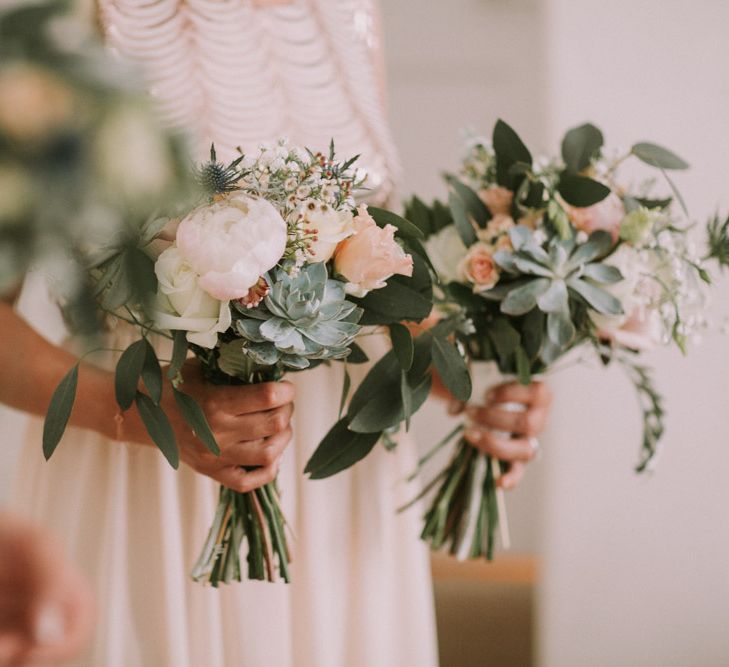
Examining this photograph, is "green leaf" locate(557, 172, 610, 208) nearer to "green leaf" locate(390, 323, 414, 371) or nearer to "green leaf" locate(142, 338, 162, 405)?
"green leaf" locate(390, 323, 414, 371)

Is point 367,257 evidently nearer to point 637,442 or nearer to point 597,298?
point 597,298

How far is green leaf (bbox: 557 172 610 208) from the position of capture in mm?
751

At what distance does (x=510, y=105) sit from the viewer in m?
1.46

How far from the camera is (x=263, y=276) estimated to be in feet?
1.80

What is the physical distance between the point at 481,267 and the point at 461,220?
74mm

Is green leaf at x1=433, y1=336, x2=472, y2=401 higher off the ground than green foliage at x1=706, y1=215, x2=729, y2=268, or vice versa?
green foliage at x1=706, y1=215, x2=729, y2=268

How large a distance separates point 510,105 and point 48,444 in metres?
1.22

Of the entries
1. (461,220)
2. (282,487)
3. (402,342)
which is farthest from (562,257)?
(282,487)

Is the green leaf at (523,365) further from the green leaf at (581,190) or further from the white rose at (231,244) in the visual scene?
the white rose at (231,244)

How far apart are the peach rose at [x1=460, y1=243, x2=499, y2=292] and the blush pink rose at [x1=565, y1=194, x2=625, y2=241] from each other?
0.11m

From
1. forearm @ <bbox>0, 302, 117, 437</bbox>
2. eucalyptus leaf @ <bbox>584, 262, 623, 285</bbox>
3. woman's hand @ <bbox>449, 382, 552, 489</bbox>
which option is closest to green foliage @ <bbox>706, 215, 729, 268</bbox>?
eucalyptus leaf @ <bbox>584, 262, 623, 285</bbox>

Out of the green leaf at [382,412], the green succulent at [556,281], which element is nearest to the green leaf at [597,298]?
the green succulent at [556,281]

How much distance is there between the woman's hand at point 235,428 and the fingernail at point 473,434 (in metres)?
0.33

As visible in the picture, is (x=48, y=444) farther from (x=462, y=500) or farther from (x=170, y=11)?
(x=462, y=500)
